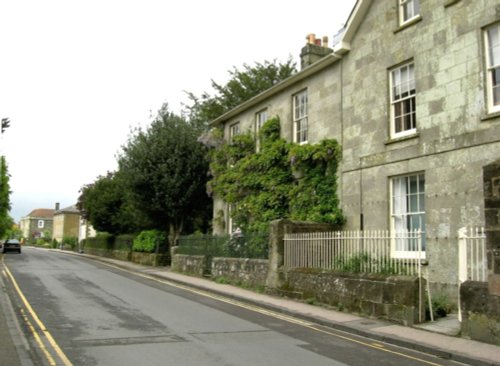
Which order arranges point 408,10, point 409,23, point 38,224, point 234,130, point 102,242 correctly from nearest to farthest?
1. point 409,23
2. point 408,10
3. point 234,130
4. point 102,242
5. point 38,224

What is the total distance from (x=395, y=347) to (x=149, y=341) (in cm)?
425

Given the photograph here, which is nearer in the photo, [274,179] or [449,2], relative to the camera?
[449,2]

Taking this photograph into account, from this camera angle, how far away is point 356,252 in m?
12.3

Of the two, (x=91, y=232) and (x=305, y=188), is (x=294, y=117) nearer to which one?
(x=305, y=188)

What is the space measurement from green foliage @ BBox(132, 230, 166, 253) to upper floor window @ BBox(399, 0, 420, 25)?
1902 centimetres

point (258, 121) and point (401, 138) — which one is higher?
point (258, 121)

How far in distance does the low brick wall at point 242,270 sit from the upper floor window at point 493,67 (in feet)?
26.3

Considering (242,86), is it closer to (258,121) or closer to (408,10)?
(258,121)

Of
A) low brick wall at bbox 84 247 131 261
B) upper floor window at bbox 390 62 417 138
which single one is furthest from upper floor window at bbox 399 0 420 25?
low brick wall at bbox 84 247 131 261

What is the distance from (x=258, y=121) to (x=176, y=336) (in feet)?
48.4

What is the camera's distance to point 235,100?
31.4 metres

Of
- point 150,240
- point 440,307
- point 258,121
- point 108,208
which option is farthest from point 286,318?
point 108,208

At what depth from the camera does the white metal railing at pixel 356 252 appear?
11.6 m

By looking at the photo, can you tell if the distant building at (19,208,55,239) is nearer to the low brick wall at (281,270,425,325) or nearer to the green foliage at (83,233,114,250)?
the green foliage at (83,233,114,250)
